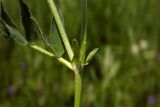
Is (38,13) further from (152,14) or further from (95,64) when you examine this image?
(152,14)

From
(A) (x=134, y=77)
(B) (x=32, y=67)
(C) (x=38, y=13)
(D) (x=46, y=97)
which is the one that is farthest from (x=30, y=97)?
(C) (x=38, y=13)

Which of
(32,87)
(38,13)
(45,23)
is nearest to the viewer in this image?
(38,13)

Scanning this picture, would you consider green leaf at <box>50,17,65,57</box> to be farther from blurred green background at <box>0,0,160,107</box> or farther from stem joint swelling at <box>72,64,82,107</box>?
blurred green background at <box>0,0,160,107</box>

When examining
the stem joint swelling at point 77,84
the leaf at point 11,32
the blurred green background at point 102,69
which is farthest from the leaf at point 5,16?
the blurred green background at point 102,69

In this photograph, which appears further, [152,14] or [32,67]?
[152,14]

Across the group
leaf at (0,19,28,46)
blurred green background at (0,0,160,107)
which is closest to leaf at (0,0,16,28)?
leaf at (0,19,28,46)

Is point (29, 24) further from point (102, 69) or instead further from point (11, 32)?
point (102, 69)
